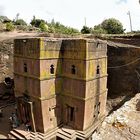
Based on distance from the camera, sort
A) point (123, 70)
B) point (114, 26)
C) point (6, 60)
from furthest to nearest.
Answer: point (114, 26) < point (6, 60) < point (123, 70)

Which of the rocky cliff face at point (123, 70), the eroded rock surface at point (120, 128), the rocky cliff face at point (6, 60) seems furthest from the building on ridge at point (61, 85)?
the eroded rock surface at point (120, 128)

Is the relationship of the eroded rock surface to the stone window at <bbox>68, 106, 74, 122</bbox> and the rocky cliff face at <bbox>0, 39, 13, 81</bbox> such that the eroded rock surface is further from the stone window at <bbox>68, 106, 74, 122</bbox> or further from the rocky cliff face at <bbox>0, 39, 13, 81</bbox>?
the rocky cliff face at <bbox>0, 39, 13, 81</bbox>

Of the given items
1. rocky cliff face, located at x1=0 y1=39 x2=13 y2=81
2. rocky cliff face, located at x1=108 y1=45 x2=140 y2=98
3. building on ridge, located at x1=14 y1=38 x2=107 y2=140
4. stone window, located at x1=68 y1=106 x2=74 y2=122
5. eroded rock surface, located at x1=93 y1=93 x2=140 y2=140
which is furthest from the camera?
rocky cliff face, located at x1=0 y1=39 x2=13 y2=81

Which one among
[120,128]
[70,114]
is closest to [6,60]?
[70,114]

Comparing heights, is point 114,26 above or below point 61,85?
above

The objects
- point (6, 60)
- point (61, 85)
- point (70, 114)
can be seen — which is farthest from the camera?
point (6, 60)

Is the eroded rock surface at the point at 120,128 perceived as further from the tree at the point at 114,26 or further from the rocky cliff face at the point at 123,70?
the tree at the point at 114,26

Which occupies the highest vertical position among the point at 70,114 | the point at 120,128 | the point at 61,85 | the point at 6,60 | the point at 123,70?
the point at 120,128

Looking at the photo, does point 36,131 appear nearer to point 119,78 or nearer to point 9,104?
point 9,104

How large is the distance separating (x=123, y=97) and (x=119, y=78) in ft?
5.99

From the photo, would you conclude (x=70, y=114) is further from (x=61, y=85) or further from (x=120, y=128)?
(x=120, y=128)

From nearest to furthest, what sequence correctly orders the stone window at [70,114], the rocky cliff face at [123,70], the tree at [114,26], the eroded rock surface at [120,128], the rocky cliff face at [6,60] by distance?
the eroded rock surface at [120,128]
the stone window at [70,114]
the rocky cliff face at [123,70]
the rocky cliff face at [6,60]
the tree at [114,26]

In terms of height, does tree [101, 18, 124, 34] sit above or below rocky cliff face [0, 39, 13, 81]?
above

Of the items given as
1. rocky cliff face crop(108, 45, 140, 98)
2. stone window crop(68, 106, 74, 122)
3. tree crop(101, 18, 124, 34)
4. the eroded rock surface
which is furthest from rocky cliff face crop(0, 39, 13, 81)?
the eroded rock surface
